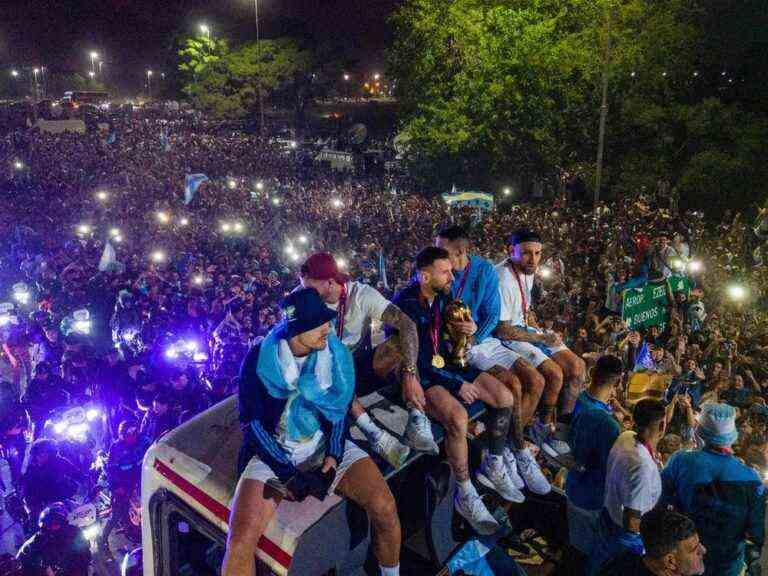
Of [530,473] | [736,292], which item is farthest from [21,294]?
[736,292]

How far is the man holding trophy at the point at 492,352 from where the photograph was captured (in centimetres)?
394

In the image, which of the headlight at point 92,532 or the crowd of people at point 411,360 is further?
the headlight at point 92,532

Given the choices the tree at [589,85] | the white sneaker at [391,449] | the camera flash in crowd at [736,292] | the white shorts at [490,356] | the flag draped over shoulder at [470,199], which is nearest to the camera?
the white sneaker at [391,449]

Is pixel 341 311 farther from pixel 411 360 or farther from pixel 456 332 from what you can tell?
pixel 456 332

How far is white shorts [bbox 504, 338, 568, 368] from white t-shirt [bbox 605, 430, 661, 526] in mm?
849

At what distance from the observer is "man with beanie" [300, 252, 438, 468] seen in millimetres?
3375

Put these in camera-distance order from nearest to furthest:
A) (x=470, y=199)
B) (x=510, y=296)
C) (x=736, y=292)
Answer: (x=510, y=296) → (x=736, y=292) → (x=470, y=199)

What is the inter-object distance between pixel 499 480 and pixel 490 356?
2.68 ft

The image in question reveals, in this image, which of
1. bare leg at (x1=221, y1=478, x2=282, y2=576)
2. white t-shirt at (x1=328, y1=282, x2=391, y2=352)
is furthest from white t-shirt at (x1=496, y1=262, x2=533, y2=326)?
bare leg at (x1=221, y1=478, x2=282, y2=576)

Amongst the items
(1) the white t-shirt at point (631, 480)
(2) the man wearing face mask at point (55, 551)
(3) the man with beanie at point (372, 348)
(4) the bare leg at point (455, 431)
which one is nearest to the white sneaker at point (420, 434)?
(3) the man with beanie at point (372, 348)

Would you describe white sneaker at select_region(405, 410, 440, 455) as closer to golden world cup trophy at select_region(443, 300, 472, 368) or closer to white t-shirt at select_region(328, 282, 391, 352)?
golden world cup trophy at select_region(443, 300, 472, 368)

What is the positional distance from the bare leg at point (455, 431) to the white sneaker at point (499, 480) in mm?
293

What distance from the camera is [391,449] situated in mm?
3334

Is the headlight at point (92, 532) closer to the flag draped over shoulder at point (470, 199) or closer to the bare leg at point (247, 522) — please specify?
the bare leg at point (247, 522)
